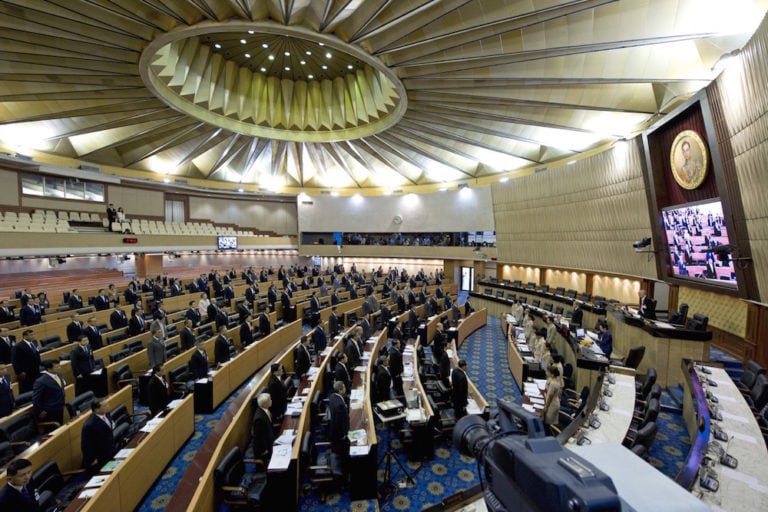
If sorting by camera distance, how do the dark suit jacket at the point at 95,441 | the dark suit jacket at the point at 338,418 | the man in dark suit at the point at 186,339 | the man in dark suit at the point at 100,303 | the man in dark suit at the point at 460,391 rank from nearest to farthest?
the dark suit jacket at the point at 95,441 < the dark suit jacket at the point at 338,418 < the man in dark suit at the point at 460,391 < the man in dark suit at the point at 186,339 < the man in dark suit at the point at 100,303

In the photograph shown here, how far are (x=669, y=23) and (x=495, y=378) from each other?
8962mm

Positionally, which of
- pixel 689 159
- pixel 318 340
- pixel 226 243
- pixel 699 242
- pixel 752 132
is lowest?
pixel 318 340

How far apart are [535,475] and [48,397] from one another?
7.30 meters

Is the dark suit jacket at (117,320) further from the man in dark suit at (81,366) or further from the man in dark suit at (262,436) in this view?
the man in dark suit at (262,436)

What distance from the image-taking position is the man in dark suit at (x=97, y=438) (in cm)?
459

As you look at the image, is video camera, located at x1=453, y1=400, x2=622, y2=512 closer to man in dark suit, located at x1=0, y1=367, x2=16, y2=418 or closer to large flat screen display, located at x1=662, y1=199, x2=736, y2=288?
man in dark suit, located at x1=0, y1=367, x2=16, y2=418

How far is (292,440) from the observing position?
4977 millimetres

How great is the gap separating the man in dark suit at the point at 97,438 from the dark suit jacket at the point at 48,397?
1.35 meters

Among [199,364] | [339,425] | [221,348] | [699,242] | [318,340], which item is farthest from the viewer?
[699,242]

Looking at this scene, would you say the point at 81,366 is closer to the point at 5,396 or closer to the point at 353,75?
the point at 5,396

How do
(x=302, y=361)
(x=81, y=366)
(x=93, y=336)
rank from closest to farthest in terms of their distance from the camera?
(x=81, y=366) → (x=302, y=361) → (x=93, y=336)

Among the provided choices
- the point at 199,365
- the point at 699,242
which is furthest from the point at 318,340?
the point at 699,242

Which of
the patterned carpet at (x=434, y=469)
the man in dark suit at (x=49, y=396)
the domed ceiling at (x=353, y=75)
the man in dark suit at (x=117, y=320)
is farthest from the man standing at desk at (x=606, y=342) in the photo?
the man in dark suit at (x=117, y=320)

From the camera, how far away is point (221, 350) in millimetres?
8039
